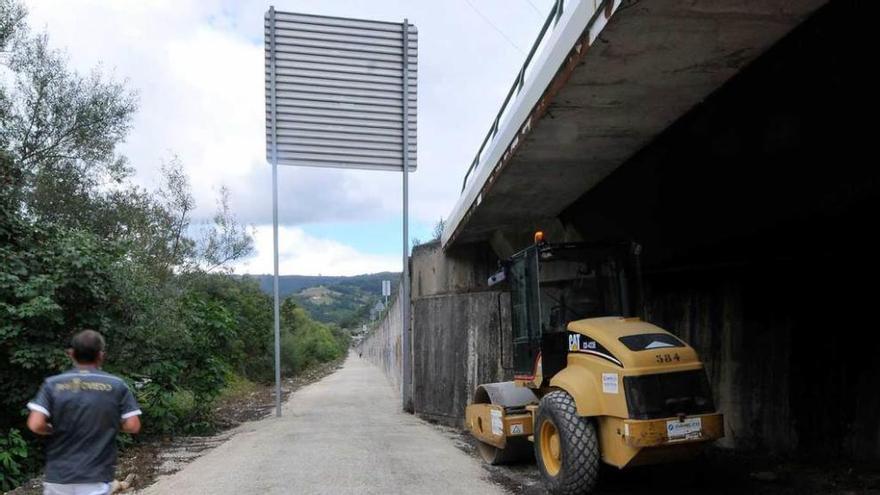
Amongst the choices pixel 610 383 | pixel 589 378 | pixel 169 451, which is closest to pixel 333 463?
pixel 169 451

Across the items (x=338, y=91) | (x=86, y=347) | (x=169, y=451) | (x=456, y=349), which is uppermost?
(x=338, y=91)

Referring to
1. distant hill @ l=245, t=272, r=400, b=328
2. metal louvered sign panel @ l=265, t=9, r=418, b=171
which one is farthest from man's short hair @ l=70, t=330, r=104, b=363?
distant hill @ l=245, t=272, r=400, b=328

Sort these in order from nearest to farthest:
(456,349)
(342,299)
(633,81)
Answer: (633,81)
(456,349)
(342,299)

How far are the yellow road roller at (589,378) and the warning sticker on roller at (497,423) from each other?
0.02 metres

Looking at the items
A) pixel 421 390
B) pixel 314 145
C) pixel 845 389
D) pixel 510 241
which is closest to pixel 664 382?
pixel 845 389

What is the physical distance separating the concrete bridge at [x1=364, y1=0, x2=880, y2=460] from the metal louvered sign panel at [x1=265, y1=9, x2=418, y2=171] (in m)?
7.37

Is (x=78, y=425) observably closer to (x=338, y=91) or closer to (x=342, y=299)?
(x=338, y=91)

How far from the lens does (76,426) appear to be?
170 inches

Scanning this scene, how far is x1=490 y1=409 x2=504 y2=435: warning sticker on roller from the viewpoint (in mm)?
8797

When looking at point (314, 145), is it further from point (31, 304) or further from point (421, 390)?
point (31, 304)

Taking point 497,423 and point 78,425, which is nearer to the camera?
point 78,425

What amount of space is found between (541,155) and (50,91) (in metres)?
14.3

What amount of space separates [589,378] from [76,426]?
4.65m

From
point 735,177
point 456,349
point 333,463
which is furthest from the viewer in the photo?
point 456,349
